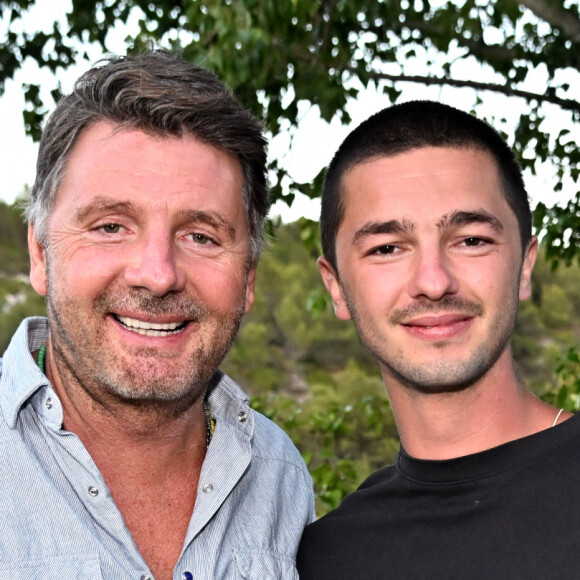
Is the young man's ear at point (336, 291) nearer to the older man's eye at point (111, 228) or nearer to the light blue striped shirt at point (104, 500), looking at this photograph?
the light blue striped shirt at point (104, 500)

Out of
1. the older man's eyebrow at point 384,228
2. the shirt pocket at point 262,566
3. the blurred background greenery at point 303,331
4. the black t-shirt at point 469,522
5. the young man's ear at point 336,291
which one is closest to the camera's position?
the black t-shirt at point 469,522

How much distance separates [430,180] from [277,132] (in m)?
1.74

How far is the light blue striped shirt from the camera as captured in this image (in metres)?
2.09

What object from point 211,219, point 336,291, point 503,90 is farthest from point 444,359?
point 503,90

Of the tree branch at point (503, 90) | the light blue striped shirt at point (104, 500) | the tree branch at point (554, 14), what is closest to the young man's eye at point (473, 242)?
the light blue striped shirt at point (104, 500)

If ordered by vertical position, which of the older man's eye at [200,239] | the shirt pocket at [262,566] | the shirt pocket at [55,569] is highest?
the older man's eye at [200,239]

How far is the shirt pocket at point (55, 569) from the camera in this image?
2025 mm

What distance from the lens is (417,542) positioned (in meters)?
2.37

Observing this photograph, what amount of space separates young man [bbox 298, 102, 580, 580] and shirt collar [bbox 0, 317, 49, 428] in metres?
1.02

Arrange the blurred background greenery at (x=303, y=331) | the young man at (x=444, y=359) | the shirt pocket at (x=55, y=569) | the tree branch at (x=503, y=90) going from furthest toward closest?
the blurred background greenery at (x=303, y=331)
the tree branch at (x=503, y=90)
the young man at (x=444, y=359)
the shirt pocket at (x=55, y=569)

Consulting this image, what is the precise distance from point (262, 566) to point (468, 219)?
1235mm

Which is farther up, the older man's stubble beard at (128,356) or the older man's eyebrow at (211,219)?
the older man's eyebrow at (211,219)

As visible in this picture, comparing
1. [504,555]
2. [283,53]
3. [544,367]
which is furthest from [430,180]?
[544,367]

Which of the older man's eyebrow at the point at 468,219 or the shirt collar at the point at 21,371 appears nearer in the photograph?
the shirt collar at the point at 21,371
